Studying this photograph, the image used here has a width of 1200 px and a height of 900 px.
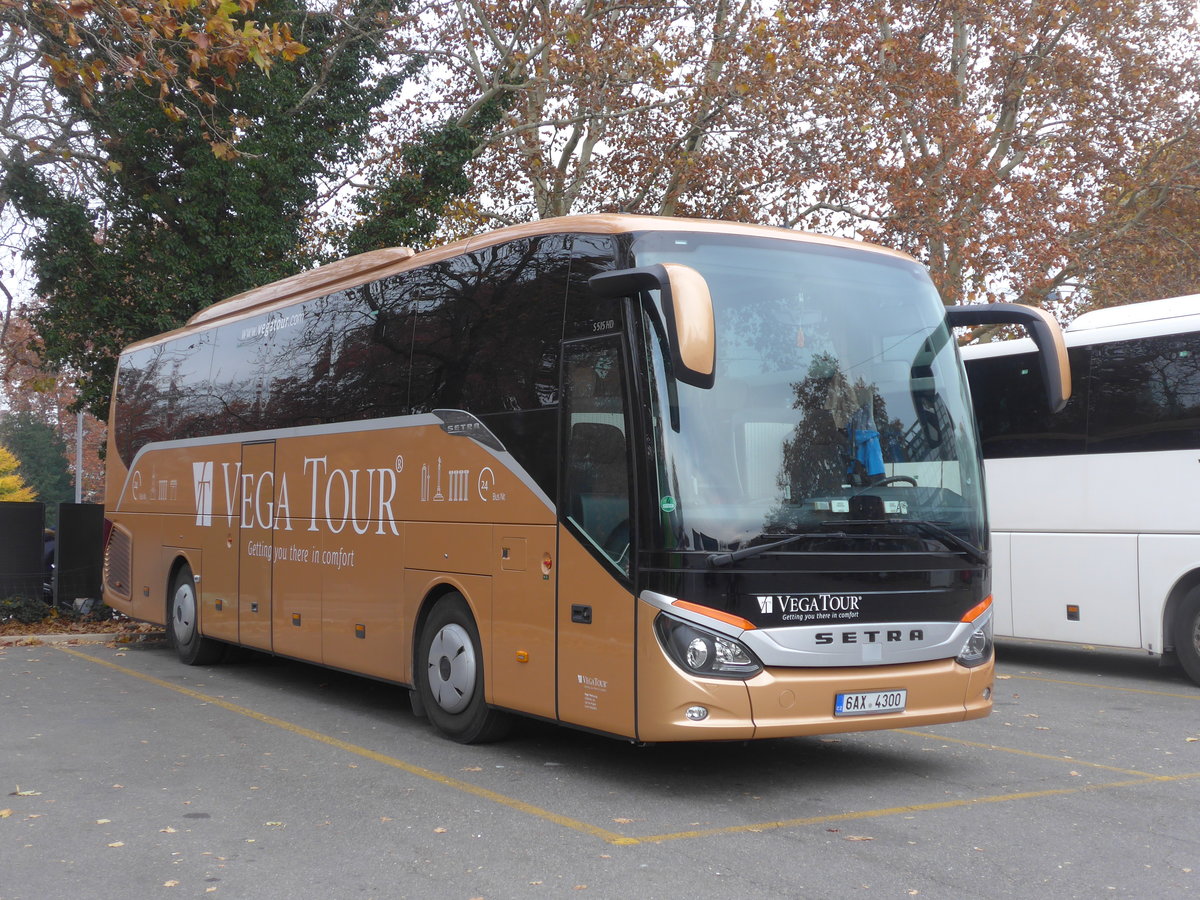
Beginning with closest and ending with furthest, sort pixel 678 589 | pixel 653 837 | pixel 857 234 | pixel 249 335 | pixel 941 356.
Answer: pixel 653 837 → pixel 678 589 → pixel 941 356 → pixel 249 335 → pixel 857 234

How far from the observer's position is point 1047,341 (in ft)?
26.8

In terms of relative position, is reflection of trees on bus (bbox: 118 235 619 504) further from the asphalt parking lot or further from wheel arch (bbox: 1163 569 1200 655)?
wheel arch (bbox: 1163 569 1200 655)

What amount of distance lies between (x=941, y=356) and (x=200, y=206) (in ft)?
49.1

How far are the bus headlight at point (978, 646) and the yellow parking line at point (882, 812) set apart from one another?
2.66 feet

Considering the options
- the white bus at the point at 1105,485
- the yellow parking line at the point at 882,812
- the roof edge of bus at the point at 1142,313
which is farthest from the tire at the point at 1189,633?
the yellow parking line at the point at 882,812

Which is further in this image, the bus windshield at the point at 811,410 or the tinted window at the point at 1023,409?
the tinted window at the point at 1023,409

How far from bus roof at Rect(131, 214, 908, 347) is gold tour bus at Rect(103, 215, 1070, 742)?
4 cm

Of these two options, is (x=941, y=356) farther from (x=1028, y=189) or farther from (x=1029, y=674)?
(x=1028, y=189)

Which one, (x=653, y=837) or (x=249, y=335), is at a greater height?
(x=249, y=335)

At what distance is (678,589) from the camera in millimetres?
6883

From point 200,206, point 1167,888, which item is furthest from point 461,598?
point 200,206

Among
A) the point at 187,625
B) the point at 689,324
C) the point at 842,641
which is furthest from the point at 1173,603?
the point at 187,625

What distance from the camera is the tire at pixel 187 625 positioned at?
44.3ft

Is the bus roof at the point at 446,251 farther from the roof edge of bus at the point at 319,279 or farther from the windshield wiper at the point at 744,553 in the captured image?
the windshield wiper at the point at 744,553
